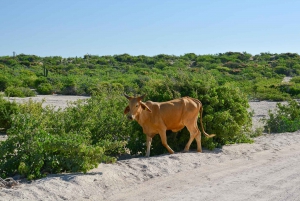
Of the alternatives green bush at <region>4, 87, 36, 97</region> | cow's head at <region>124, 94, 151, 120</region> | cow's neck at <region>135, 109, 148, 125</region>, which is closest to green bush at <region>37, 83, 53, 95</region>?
green bush at <region>4, 87, 36, 97</region>

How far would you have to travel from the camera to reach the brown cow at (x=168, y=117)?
11.3m

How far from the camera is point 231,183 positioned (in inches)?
358

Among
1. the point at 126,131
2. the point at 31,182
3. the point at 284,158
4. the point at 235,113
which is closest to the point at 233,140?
the point at 235,113

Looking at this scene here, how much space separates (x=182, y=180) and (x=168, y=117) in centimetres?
244

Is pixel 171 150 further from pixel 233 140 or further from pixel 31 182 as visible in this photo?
pixel 31 182

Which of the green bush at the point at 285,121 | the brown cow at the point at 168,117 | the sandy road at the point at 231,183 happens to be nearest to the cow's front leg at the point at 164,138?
the brown cow at the point at 168,117

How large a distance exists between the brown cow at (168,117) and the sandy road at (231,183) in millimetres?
1288

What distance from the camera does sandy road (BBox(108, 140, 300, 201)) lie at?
8.23 metres

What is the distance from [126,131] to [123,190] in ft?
13.5

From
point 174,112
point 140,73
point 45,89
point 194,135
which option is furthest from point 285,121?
point 140,73

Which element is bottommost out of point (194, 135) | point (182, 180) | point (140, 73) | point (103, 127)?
point (182, 180)

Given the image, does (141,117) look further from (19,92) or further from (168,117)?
(19,92)

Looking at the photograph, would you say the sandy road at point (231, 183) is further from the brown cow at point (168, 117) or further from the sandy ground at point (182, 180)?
the brown cow at point (168, 117)

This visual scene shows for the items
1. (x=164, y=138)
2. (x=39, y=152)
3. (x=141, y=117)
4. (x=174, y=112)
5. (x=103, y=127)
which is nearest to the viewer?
(x=39, y=152)
